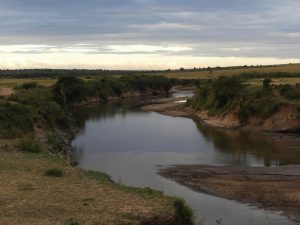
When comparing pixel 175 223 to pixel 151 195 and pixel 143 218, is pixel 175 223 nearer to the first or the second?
pixel 143 218

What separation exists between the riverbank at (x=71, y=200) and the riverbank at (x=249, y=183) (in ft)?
21.4

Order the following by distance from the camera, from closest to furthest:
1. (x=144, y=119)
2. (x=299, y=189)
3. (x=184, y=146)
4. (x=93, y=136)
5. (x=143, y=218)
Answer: (x=143, y=218) → (x=299, y=189) → (x=184, y=146) → (x=93, y=136) → (x=144, y=119)

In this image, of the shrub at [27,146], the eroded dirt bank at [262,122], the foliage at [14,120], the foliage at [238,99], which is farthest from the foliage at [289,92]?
the shrub at [27,146]

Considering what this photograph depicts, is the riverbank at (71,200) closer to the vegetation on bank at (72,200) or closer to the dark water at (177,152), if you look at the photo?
the vegetation on bank at (72,200)

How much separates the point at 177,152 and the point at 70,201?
22.5 meters

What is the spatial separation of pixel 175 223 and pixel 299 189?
39.4 ft

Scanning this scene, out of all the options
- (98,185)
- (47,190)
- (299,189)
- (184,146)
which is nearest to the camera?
(47,190)

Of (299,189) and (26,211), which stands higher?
(26,211)

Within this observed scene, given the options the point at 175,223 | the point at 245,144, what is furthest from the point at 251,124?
the point at 175,223

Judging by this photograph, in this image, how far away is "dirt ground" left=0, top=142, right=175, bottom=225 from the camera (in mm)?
16078

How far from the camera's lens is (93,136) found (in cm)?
4866

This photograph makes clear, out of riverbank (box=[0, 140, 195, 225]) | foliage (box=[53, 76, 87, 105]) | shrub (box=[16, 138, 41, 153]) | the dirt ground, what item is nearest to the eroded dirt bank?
foliage (box=[53, 76, 87, 105])

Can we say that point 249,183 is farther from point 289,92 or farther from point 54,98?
point 54,98

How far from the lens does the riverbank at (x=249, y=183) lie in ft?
81.4
